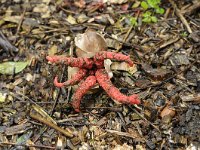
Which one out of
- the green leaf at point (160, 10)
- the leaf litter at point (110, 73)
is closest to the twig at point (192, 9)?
the leaf litter at point (110, 73)

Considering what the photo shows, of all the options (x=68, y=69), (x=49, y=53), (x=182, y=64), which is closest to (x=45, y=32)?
(x=49, y=53)

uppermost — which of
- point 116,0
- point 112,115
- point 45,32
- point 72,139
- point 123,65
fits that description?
point 116,0

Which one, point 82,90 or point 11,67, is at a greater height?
point 11,67

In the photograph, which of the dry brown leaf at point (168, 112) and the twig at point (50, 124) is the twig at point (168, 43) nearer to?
the dry brown leaf at point (168, 112)

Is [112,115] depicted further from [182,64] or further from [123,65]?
[182,64]

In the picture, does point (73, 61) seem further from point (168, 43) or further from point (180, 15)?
point (180, 15)

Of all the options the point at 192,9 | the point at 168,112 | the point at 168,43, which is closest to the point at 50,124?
the point at 168,112

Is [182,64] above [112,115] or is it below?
above
